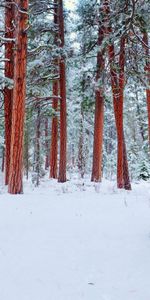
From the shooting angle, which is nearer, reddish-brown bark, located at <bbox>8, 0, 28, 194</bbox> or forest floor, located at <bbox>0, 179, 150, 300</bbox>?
forest floor, located at <bbox>0, 179, 150, 300</bbox>

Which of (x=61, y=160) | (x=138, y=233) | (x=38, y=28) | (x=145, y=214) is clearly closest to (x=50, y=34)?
(x=38, y=28)

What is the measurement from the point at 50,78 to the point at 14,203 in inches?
320

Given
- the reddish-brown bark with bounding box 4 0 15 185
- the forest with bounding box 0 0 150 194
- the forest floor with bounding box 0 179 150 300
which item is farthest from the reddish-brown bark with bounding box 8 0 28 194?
the reddish-brown bark with bounding box 4 0 15 185

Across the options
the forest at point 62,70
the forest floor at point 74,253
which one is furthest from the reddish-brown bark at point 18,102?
the forest floor at point 74,253

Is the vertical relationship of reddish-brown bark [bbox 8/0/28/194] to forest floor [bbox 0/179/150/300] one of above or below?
above

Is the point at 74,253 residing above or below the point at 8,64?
below

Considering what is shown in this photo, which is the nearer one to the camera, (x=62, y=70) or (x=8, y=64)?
(x=8, y=64)

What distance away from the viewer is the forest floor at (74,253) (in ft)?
8.29

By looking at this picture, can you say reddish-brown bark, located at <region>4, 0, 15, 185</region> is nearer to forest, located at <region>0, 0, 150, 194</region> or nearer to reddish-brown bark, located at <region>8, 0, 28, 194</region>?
forest, located at <region>0, 0, 150, 194</region>

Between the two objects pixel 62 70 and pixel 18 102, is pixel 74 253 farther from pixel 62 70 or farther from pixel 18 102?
pixel 62 70

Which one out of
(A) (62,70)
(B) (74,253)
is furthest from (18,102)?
(A) (62,70)

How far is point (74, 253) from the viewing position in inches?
135

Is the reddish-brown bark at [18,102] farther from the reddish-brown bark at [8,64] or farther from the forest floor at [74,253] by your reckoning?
the reddish-brown bark at [8,64]

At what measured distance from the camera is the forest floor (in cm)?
253
